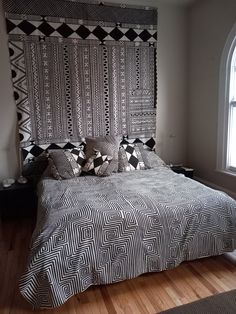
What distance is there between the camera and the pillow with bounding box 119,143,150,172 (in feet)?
10.2

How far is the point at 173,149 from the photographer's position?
4.01 metres

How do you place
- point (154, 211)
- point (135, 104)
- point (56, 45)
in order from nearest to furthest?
point (154, 211) < point (56, 45) < point (135, 104)

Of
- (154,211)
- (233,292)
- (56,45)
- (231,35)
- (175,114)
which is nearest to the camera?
(233,292)

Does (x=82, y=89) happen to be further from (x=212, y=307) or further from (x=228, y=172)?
(x=212, y=307)

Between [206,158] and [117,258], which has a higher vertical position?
[206,158]

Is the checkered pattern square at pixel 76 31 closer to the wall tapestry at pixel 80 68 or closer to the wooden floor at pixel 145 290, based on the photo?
the wall tapestry at pixel 80 68

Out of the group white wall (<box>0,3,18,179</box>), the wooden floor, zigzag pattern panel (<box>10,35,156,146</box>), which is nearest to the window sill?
zigzag pattern panel (<box>10,35,156,146</box>)

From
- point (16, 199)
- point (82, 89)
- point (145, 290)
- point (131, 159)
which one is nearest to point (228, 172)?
point (131, 159)

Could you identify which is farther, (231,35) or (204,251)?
(231,35)

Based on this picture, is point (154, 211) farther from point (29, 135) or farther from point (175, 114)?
point (175, 114)

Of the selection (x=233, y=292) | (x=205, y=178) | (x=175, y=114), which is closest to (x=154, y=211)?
(x=233, y=292)

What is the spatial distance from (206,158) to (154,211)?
2001 millimetres

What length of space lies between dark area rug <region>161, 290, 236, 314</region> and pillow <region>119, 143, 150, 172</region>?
214cm

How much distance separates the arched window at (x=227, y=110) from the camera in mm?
3051
